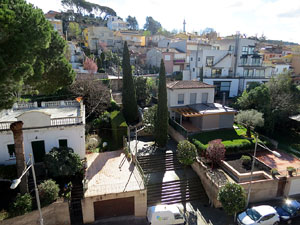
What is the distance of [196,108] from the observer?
27.5m

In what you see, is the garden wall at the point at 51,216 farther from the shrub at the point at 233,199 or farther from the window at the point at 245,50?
the window at the point at 245,50

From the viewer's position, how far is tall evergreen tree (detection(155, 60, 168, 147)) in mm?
22375

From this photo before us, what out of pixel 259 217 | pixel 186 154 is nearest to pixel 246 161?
pixel 259 217

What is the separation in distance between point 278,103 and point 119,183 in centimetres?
2451

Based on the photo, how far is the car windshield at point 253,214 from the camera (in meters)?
15.4

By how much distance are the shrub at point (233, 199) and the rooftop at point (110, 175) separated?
629 cm

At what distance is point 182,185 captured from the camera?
1902 cm

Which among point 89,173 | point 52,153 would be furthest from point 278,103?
point 52,153

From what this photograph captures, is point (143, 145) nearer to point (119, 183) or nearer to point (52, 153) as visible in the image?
point (119, 183)

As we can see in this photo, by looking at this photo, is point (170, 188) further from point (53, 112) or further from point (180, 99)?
point (53, 112)

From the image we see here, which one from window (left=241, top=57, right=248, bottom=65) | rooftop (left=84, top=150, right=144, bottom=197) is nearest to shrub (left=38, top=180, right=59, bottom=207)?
rooftop (left=84, top=150, right=144, bottom=197)

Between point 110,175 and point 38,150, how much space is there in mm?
A: 6711

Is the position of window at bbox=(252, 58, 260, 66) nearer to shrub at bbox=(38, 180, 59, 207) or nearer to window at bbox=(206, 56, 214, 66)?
window at bbox=(206, 56, 214, 66)

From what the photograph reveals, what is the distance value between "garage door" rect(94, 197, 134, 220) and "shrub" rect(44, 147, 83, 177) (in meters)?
3.36
